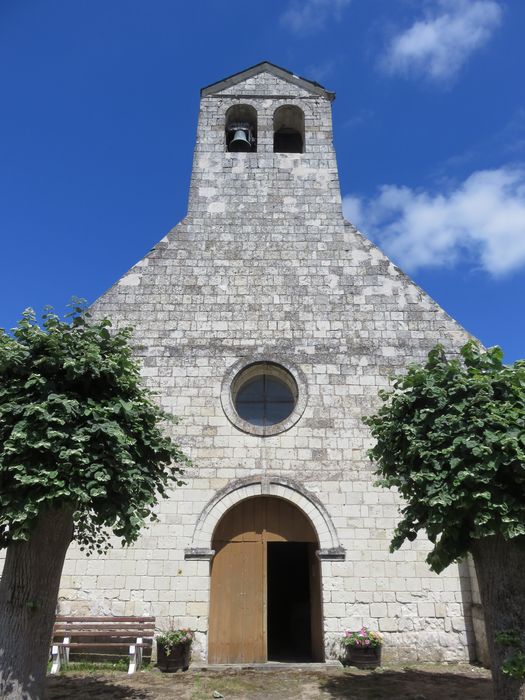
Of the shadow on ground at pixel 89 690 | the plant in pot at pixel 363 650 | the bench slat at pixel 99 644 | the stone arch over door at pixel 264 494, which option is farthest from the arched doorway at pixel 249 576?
the shadow on ground at pixel 89 690

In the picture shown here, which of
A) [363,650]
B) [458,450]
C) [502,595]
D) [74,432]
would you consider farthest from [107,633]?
[458,450]

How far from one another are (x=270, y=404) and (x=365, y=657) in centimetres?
394

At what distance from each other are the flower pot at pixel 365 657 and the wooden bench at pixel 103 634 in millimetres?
2751

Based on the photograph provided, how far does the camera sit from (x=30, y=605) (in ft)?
17.7

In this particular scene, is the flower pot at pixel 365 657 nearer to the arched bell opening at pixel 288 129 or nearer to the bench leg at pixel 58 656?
the bench leg at pixel 58 656

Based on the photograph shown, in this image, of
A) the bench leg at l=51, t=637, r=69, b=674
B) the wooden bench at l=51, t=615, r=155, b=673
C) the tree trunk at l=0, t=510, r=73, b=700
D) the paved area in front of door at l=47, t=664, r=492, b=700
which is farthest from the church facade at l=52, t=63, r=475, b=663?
the tree trunk at l=0, t=510, r=73, b=700

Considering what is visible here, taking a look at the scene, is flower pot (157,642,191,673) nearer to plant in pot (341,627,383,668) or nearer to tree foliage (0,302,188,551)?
plant in pot (341,627,383,668)

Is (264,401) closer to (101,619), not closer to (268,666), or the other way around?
(268,666)

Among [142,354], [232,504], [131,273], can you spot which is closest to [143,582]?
[232,504]

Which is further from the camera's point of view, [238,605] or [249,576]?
[249,576]

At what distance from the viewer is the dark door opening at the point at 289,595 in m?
12.4

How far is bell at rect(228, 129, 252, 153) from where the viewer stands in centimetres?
1170

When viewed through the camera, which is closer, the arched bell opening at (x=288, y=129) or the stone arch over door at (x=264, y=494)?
the stone arch over door at (x=264, y=494)

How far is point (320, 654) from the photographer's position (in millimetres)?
8219
